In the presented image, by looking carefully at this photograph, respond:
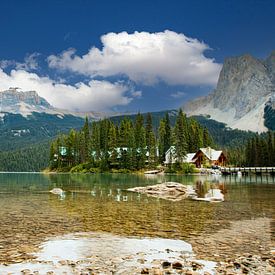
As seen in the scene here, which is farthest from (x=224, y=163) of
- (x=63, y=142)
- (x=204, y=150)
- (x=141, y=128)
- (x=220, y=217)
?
(x=220, y=217)

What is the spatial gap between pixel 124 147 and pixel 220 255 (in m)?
129

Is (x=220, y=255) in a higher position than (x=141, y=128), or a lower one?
lower

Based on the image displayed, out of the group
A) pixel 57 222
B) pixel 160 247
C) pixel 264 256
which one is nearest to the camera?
pixel 264 256

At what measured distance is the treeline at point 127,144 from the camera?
441 ft

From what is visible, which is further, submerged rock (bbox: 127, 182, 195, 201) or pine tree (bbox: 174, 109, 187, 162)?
pine tree (bbox: 174, 109, 187, 162)

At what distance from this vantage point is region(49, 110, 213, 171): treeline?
134 meters

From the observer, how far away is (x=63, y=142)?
555 ft

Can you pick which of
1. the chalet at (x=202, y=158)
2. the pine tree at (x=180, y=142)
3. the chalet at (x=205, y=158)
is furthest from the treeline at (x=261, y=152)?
the pine tree at (x=180, y=142)

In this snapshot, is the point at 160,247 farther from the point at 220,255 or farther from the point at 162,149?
the point at 162,149

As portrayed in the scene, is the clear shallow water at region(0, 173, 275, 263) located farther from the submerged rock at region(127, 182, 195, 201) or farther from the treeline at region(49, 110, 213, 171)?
the treeline at region(49, 110, 213, 171)

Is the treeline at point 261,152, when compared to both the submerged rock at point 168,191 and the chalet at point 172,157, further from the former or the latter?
the submerged rock at point 168,191

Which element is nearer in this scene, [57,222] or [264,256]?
[264,256]

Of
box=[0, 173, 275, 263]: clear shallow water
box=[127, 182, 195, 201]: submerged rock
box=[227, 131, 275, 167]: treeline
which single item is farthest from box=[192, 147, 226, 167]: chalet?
box=[0, 173, 275, 263]: clear shallow water

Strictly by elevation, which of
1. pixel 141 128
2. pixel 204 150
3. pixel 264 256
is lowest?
pixel 264 256
